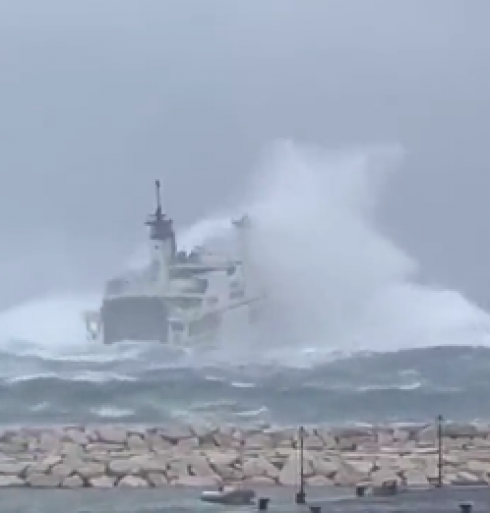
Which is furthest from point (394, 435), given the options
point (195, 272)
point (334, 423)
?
point (195, 272)

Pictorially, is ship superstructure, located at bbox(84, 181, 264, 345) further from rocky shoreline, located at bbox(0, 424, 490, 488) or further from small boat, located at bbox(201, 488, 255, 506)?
small boat, located at bbox(201, 488, 255, 506)

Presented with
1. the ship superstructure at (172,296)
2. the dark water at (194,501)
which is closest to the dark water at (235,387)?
the ship superstructure at (172,296)

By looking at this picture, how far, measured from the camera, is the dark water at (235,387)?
73.3ft

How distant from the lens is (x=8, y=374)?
24484mm

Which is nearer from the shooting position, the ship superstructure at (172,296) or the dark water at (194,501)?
the dark water at (194,501)

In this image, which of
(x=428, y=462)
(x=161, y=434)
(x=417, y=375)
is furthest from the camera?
(x=417, y=375)

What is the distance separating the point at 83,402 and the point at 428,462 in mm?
6906

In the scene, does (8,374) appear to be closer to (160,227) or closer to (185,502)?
(160,227)

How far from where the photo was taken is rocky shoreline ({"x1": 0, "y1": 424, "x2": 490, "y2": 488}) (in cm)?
1686

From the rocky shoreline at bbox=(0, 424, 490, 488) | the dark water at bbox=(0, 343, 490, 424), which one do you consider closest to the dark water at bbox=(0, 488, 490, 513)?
the rocky shoreline at bbox=(0, 424, 490, 488)

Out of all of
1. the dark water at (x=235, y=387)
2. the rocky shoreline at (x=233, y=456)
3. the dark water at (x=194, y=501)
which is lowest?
the dark water at (x=194, y=501)

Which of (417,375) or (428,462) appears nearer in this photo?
(428,462)

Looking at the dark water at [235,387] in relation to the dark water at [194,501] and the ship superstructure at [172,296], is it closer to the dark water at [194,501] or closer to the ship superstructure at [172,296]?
the ship superstructure at [172,296]

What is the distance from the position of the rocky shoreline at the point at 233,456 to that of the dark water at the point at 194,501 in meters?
0.53
